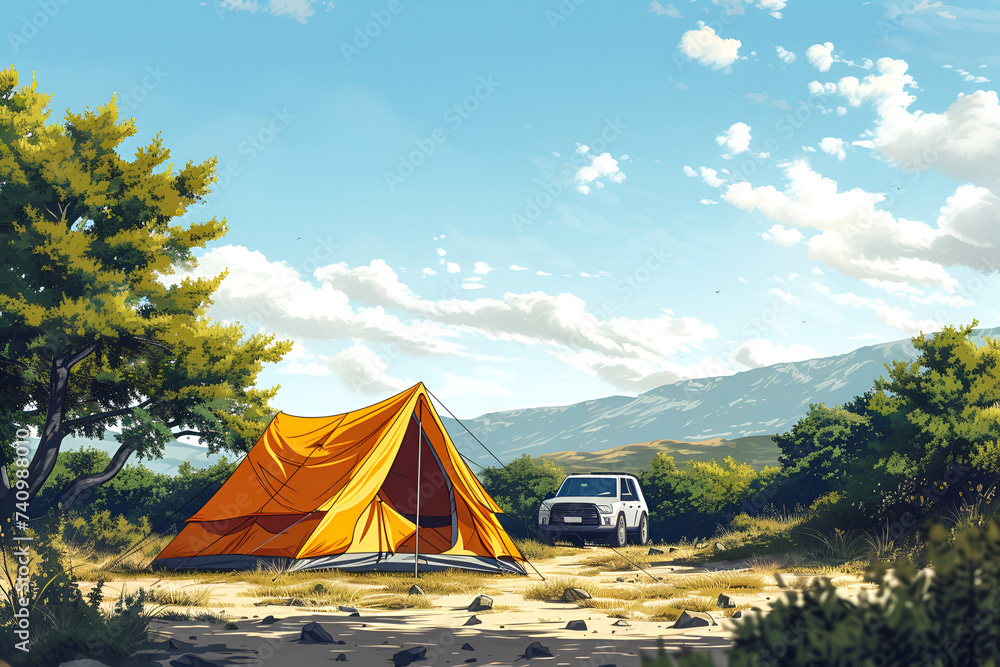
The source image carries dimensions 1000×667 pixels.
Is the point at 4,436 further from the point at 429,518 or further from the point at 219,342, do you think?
the point at 429,518

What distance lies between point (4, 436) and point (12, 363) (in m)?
1.98

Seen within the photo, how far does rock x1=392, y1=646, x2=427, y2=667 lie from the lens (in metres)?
7.03

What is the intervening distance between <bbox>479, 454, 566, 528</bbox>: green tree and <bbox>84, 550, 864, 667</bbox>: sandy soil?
1525 centimetres

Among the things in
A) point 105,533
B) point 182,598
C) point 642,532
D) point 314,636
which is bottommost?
point 642,532

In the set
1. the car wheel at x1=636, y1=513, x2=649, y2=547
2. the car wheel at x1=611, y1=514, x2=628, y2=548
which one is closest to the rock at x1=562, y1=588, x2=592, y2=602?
the car wheel at x1=611, y1=514, x2=628, y2=548

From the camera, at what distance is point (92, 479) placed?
832 inches

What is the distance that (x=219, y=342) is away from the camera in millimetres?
20844

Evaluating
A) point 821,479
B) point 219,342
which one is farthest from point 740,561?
point 219,342

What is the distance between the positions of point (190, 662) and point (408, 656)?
1.92 meters

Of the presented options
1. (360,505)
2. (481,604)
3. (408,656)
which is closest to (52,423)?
(360,505)

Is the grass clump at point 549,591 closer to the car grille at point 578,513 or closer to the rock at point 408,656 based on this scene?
the rock at point 408,656

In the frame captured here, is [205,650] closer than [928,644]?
No

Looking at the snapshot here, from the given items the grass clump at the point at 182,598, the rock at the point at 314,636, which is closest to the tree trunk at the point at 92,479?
the grass clump at the point at 182,598

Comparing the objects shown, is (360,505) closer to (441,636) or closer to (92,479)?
(441,636)
